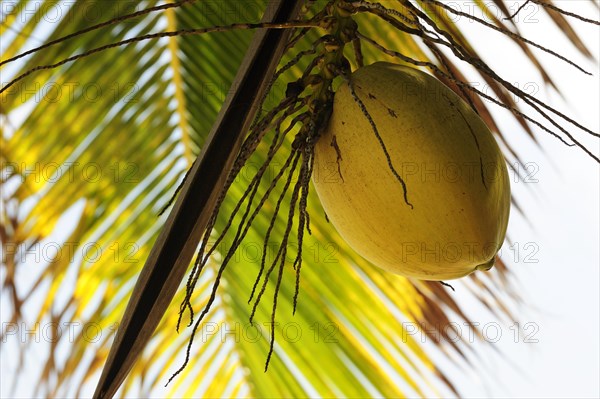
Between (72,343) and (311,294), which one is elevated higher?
(72,343)

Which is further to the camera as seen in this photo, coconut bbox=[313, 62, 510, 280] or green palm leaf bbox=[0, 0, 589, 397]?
green palm leaf bbox=[0, 0, 589, 397]

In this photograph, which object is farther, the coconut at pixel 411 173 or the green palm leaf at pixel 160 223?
the green palm leaf at pixel 160 223

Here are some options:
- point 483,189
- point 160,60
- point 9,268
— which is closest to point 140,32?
point 160,60

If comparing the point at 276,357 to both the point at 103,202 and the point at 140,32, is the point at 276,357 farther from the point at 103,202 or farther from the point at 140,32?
the point at 140,32

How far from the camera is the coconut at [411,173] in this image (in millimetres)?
842

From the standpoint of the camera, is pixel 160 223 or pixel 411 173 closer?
pixel 411 173

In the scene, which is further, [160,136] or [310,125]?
[160,136]

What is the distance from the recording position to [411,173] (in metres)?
0.85

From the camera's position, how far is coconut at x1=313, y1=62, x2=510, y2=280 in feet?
2.76

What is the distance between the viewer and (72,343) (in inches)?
60.9

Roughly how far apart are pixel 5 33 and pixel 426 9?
760 mm

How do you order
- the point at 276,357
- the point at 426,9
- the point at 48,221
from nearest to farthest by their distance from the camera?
1. the point at 426,9
2. the point at 48,221
3. the point at 276,357

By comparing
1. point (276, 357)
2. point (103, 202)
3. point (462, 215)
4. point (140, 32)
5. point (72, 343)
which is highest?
point (140, 32)

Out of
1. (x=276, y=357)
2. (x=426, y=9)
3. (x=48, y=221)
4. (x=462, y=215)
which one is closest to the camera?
(x=462, y=215)
